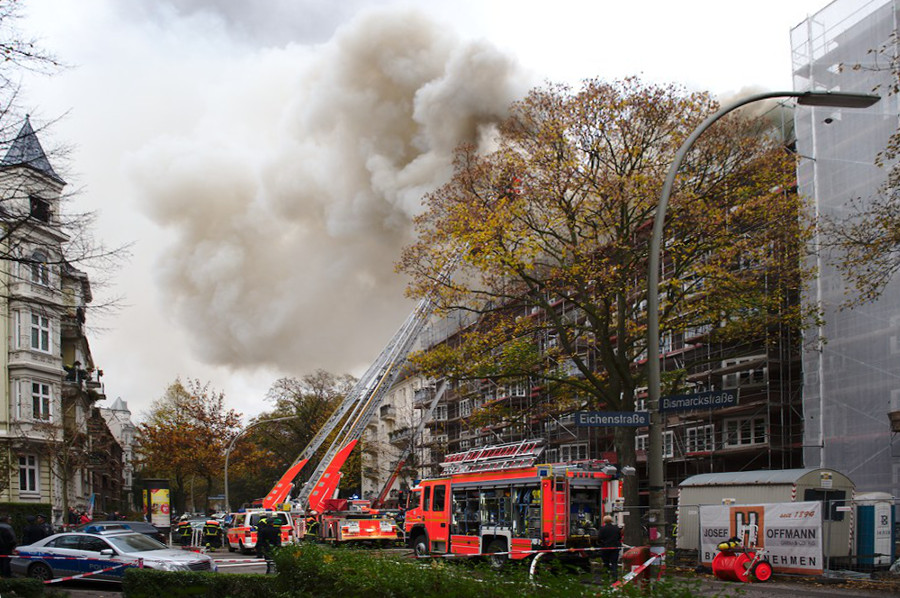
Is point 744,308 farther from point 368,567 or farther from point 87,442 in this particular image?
point 87,442

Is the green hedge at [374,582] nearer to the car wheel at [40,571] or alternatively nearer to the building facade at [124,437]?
the car wheel at [40,571]

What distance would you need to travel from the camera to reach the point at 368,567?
35.1ft

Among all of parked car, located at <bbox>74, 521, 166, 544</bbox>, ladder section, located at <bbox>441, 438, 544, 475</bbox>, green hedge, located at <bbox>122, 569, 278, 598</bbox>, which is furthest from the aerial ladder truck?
green hedge, located at <bbox>122, 569, 278, 598</bbox>

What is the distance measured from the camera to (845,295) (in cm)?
2953

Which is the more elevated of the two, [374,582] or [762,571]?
[374,582]

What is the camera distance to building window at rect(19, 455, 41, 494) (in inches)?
1606

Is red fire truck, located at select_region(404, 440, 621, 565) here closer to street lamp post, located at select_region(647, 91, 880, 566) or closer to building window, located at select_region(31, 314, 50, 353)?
street lamp post, located at select_region(647, 91, 880, 566)

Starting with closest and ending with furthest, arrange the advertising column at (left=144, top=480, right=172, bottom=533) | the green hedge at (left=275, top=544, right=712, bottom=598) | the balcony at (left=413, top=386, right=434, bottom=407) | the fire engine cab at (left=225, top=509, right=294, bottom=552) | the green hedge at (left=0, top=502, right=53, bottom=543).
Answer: the green hedge at (left=275, top=544, right=712, bottom=598)
the fire engine cab at (left=225, top=509, right=294, bottom=552)
the green hedge at (left=0, top=502, right=53, bottom=543)
the advertising column at (left=144, top=480, right=172, bottom=533)
the balcony at (left=413, top=386, right=434, bottom=407)

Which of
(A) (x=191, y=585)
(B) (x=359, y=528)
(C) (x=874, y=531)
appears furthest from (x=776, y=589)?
(B) (x=359, y=528)

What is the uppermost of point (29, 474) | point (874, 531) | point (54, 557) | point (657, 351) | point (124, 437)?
point (657, 351)

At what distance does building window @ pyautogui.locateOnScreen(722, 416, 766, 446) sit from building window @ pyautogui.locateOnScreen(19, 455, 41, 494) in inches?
1205

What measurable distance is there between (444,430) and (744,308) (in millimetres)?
51476

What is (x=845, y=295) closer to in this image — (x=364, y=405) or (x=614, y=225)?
(x=614, y=225)

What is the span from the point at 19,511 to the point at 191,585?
2573cm
